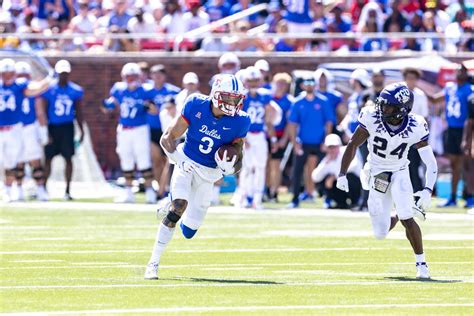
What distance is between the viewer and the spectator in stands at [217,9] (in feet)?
81.8

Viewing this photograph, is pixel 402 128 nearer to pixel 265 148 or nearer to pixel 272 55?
pixel 265 148

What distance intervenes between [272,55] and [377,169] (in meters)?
11.9

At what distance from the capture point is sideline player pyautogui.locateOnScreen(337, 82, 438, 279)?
11.0 meters

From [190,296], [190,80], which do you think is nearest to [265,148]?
[190,80]

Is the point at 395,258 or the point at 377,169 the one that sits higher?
the point at 377,169

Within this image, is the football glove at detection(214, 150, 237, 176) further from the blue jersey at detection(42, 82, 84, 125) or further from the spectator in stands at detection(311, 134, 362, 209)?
the blue jersey at detection(42, 82, 84, 125)

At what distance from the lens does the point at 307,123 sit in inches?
771

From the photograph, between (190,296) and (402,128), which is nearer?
(190,296)

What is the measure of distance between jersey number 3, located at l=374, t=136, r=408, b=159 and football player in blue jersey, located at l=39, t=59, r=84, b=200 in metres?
9.41

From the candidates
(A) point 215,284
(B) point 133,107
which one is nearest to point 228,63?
(B) point 133,107

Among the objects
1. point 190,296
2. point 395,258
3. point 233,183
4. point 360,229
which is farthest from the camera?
point 233,183

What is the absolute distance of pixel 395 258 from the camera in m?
12.5

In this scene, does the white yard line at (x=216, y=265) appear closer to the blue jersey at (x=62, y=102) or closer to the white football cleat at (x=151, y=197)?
the white football cleat at (x=151, y=197)

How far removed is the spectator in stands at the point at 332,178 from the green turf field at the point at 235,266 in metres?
1.01
